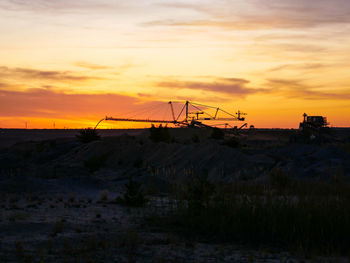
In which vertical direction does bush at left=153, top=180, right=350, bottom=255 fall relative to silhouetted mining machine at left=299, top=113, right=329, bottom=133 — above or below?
below

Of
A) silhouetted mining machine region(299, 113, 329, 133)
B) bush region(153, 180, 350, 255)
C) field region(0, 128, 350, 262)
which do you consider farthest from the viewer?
silhouetted mining machine region(299, 113, 329, 133)

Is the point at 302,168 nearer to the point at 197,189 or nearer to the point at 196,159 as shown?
the point at 196,159

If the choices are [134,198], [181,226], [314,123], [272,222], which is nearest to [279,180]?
Result: [134,198]

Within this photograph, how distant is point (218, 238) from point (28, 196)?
32.1 feet

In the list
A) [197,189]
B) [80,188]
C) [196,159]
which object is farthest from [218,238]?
[196,159]

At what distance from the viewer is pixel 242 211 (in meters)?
12.3

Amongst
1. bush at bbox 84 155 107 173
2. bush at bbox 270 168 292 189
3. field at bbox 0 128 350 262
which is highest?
bush at bbox 84 155 107 173

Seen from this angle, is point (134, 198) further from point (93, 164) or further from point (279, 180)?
point (93, 164)

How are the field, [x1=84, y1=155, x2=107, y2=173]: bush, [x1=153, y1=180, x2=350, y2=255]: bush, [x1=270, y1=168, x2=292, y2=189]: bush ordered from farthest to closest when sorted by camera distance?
[x1=84, y1=155, x2=107, y2=173]: bush
[x1=270, y1=168, x2=292, y2=189]: bush
[x1=153, y1=180, x2=350, y2=255]: bush
the field

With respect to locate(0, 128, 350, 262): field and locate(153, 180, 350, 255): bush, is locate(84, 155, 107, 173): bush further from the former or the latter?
locate(153, 180, 350, 255): bush

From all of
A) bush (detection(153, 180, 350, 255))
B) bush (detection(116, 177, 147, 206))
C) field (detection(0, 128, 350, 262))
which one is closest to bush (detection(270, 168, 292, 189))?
field (detection(0, 128, 350, 262))

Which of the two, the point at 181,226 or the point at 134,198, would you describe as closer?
the point at 181,226

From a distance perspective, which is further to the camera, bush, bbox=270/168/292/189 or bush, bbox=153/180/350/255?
bush, bbox=270/168/292/189

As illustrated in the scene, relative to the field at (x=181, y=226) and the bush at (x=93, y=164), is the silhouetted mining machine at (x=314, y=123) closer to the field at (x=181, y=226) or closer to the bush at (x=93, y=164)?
the bush at (x=93, y=164)
